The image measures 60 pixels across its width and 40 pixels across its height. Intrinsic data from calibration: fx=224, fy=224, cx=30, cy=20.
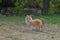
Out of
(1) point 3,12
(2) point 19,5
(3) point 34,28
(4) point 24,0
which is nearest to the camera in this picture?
(3) point 34,28

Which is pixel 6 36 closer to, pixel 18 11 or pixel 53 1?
pixel 18 11

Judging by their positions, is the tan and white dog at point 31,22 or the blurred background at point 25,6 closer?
the tan and white dog at point 31,22

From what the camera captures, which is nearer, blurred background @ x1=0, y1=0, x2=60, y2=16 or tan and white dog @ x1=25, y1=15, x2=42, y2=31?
tan and white dog @ x1=25, y1=15, x2=42, y2=31

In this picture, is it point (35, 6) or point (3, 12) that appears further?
point (35, 6)

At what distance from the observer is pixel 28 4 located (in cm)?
1959

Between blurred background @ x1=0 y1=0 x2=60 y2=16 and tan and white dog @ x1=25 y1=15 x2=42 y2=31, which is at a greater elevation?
tan and white dog @ x1=25 y1=15 x2=42 y2=31

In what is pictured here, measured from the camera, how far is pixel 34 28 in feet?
30.3

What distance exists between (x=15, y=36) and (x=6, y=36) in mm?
306

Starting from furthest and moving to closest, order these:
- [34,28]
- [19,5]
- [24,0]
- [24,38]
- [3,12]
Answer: [24,0] < [19,5] < [3,12] < [34,28] < [24,38]

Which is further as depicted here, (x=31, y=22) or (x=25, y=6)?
(x=25, y=6)

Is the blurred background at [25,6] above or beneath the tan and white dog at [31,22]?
beneath

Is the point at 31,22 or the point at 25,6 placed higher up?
the point at 31,22

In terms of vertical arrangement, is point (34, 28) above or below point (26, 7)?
above

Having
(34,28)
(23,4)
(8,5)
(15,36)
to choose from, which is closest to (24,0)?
(23,4)
